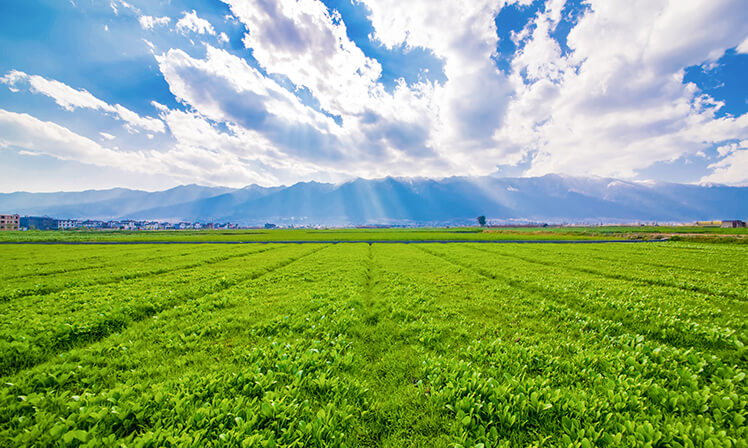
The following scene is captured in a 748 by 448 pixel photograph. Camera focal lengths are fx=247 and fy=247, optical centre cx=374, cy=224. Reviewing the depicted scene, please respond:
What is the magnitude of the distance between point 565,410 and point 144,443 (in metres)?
7.66

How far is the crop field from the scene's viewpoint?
Result: 14.7 ft

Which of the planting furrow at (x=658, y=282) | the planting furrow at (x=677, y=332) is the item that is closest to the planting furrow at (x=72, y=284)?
the planting furrow at (x=677, y=332)

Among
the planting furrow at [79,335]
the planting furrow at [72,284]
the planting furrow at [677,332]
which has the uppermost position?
the planting furrow at [677,332]

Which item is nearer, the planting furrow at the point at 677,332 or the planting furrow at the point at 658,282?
the planting furrow at the point at 677,332

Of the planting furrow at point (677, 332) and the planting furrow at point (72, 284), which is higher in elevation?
the planting furrow at point (677, 332)

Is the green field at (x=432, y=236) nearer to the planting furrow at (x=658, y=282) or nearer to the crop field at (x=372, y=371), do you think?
the planting furrow at (x=658, y=282)

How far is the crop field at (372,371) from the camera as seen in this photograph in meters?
4.49

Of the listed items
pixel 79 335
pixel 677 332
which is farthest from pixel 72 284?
pixel 677 332

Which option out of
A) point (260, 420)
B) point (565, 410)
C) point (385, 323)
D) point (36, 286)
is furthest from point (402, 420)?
point (36, 286)

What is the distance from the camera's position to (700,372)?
21.2ft

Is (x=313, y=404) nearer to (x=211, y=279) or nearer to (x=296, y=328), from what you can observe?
(x=296, y=328)

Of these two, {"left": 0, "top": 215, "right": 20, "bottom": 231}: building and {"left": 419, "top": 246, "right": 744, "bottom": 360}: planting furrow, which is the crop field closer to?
{"left": 419, "top": 246, "right": 744, "bottom": 360}: planting furrow

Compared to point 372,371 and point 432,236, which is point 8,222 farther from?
point 372,371

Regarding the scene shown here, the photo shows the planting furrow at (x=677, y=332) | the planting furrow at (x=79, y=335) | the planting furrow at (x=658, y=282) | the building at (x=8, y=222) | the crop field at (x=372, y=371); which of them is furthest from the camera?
the building at (x=8, y=222)
